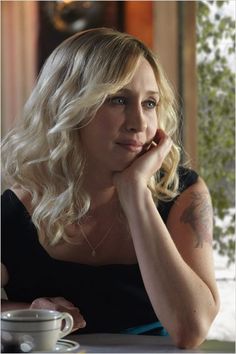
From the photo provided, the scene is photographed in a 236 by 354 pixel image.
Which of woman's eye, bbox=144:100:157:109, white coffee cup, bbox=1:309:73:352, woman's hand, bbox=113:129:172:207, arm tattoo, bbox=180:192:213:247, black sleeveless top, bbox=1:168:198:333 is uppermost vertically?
woman's eye, bbox=144:100:157:109

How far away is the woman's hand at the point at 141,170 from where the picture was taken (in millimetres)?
1312

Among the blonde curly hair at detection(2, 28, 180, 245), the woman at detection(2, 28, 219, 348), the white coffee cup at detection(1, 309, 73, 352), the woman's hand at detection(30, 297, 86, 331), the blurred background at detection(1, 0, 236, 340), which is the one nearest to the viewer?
the white coffee cup at detection(1, 309, 73, 352)

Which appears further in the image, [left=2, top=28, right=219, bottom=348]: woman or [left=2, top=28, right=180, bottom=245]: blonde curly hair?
[left=2, top=28, right=180, bottom=245]: blonde curly hair

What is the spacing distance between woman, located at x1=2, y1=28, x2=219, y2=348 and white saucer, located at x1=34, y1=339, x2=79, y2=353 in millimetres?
135

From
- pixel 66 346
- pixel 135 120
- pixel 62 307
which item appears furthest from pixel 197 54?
pixel 66 346

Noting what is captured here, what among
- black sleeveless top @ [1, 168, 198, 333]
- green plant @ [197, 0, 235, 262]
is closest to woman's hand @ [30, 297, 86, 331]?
black sleeveless top @ [1, 168, 198, 333]

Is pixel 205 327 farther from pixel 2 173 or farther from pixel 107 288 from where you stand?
pixel 2 173

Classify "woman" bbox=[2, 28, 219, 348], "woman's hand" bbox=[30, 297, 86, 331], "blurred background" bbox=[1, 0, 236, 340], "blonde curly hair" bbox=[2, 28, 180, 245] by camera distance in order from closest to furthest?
"woman's hand" bbox=[30, 297, 86, 331] < "woman" bbox=[2, 28, 219, 348] < "blonde curly hair" bbox=[2, 28, 180, 245] < "blurred background" bbox=[1, 0, 236, 340]

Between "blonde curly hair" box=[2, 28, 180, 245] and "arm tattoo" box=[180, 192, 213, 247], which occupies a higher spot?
"blonde curly hair" box=[2, 28, 180, 245]

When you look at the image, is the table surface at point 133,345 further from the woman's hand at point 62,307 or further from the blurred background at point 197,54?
the blurred background at point 197,54

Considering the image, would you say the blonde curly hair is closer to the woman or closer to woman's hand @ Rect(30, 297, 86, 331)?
the woman

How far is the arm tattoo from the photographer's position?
1318mm

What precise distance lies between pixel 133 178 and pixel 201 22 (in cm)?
211

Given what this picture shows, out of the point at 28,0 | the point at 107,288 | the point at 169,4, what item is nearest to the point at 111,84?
the point at 107,288
